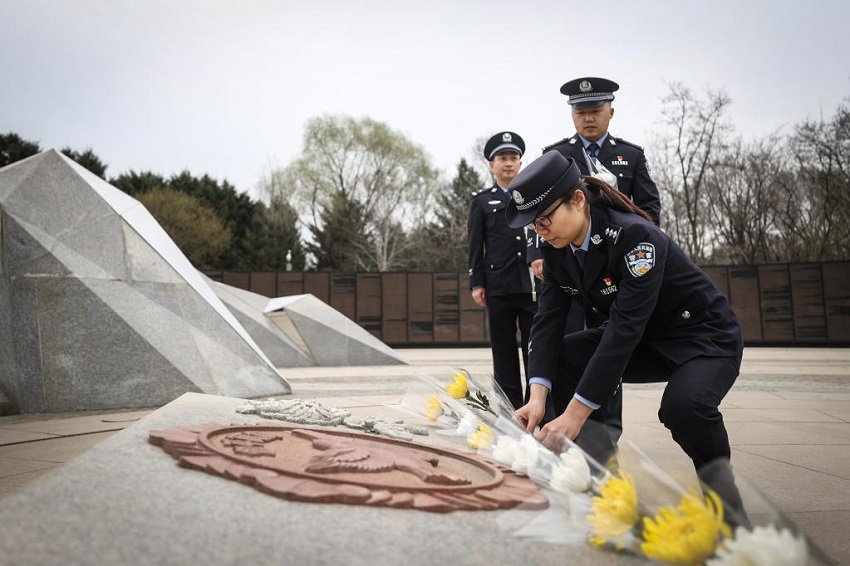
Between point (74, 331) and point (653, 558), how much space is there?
15.1ft

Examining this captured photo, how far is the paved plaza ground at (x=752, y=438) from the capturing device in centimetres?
224

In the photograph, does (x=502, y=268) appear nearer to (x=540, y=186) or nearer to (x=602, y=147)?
(x=602, y=147)

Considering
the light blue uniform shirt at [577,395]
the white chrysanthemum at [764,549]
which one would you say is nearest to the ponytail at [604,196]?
the light blue uniform shirt at [577,395]

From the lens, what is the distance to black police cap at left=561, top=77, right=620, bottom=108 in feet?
11.7

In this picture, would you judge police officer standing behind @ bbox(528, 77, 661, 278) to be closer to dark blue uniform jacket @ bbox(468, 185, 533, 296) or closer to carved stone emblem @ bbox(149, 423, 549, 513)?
dark blue uniform jacket @ bbox(468, 185, 533, 296)

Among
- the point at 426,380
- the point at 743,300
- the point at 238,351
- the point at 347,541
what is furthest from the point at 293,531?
the point at 743,300

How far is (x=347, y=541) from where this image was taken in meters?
1.23

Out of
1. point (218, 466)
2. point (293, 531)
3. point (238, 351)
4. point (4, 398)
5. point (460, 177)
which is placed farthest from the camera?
point (460, 177)

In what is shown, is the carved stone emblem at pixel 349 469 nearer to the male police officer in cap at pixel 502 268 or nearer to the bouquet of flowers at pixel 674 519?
the bouquet of flowers at pixel 674 519

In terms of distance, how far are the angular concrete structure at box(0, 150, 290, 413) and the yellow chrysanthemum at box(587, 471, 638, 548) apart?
13.6 feet

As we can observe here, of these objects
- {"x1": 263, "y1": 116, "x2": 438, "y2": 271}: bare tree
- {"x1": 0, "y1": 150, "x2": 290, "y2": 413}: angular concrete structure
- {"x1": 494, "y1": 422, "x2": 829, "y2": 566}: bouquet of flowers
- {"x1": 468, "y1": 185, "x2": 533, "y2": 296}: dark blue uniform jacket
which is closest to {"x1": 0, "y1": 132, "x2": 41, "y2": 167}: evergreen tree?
{"x1": 263, "y1": 116, "x2": 438, "y2": 271}: bare tree

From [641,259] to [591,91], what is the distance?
5.54 ft

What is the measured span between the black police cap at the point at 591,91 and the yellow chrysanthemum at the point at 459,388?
177cm

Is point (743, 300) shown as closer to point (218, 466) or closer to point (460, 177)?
point (218, 466)
